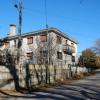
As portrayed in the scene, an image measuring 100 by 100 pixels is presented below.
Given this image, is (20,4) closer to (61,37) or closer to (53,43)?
(53,43)

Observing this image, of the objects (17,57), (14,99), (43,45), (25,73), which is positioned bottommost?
(14,99)

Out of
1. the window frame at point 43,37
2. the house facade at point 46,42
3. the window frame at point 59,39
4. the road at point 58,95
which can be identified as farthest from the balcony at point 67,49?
the road at point 58,95

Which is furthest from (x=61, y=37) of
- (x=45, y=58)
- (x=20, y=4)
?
(x=20, y=4)

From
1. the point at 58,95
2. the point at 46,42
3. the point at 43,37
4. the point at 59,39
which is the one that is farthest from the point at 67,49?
the point at 58,95

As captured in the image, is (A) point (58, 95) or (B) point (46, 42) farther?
(B) point (46, 42)

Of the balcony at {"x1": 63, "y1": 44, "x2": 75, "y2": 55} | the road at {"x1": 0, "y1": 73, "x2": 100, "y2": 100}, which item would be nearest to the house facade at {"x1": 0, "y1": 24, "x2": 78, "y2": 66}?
the balcony at {"x1": 63, "y1": 44, "x2": 75, "y2": 55}

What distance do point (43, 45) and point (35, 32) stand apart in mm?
5316

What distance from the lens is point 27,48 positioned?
153 feet

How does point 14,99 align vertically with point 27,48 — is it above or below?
below

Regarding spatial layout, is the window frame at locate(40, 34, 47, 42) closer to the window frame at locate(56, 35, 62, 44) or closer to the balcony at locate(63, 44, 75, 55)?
the window frame at locate(56, 35, 62, 44)

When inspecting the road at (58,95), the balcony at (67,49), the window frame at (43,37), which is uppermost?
the window frame at (43,37)

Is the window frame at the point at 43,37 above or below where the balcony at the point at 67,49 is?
above

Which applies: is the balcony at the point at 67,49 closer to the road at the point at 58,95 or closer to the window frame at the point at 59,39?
the window frame at the point at 59,39

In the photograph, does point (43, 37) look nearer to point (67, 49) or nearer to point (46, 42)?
point (46, 42)
